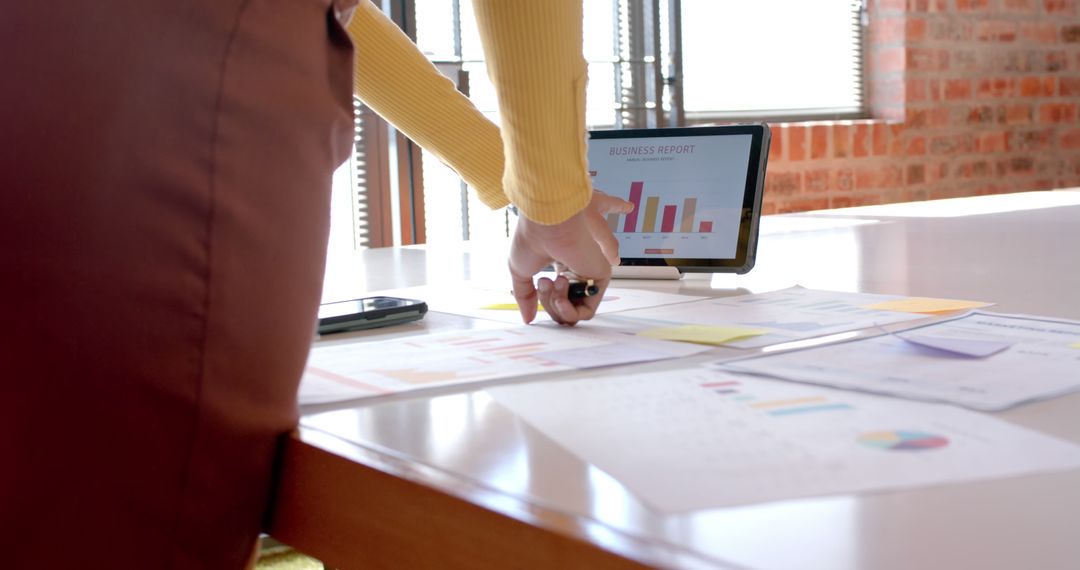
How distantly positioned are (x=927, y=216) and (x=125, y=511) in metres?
1.70

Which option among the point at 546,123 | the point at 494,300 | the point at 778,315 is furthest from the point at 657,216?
the point at 546,123

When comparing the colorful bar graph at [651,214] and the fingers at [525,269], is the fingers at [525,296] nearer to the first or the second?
the fingers at [525,269]

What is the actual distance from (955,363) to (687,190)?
0.58 m

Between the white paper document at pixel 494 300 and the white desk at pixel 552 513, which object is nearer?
the white desk at pixel 552 513

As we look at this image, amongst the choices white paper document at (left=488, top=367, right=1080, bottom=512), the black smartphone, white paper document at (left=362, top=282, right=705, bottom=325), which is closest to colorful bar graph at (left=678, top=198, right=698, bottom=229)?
white paper document at (left=362, top=282, right=705, bottom=325)

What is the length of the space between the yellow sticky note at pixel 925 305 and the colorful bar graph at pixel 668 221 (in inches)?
12.7

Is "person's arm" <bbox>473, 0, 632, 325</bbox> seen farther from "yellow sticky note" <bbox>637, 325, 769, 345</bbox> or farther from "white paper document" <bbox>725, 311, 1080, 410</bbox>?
"white paper document" <bbox>725, 311, 1080, 410</bbox>

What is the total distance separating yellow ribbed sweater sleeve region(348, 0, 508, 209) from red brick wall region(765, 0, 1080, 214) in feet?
9.97

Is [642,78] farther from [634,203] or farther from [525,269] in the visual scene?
[525,269]

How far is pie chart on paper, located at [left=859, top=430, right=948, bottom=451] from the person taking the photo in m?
0.47

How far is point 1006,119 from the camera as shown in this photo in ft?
15.3

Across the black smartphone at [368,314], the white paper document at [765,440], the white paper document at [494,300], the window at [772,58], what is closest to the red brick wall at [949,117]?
the window at [772,58]

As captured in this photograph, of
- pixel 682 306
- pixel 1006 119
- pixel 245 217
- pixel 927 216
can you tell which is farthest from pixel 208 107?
pixel 1006 119

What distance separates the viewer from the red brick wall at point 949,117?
4.12 meters
